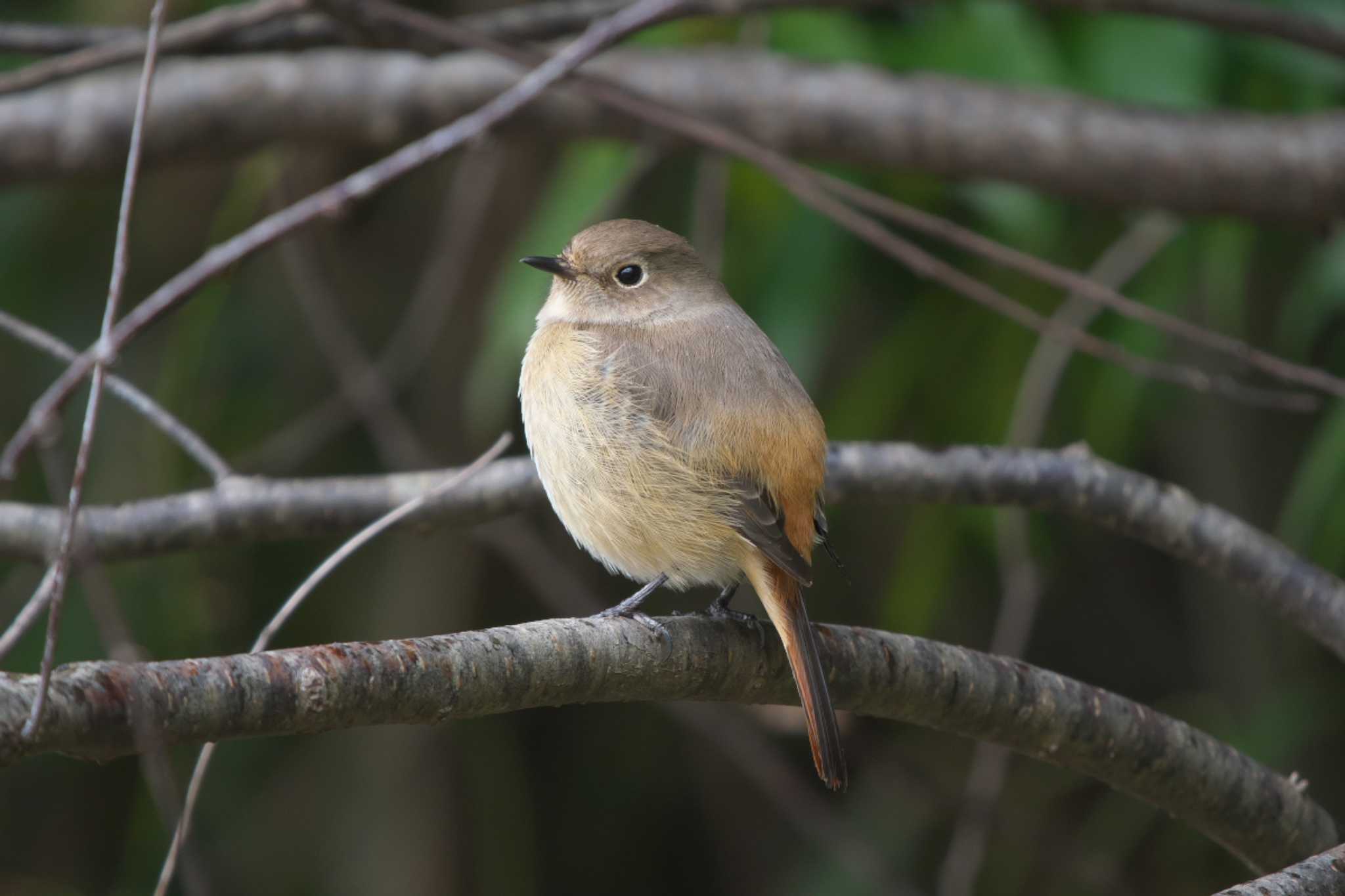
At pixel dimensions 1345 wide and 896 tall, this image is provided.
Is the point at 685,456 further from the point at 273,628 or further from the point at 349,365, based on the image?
the point at 349,365

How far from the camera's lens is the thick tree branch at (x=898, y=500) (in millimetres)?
3348

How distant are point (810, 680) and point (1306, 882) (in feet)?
2.99

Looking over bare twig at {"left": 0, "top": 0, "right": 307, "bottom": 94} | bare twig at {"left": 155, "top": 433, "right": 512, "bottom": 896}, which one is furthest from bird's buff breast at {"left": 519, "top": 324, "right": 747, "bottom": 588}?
bare twig at {"left": 0, "top": 0, "right": 307, "bottom": 94}

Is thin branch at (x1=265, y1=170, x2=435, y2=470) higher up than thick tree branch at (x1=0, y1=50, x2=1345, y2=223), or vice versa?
thick tree branch at (x1=0, y1=50, x2=1345, y2=223)

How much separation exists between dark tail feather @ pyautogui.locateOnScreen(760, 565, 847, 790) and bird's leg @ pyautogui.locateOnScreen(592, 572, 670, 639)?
276mm

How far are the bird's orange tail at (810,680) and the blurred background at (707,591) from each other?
1.87 metres

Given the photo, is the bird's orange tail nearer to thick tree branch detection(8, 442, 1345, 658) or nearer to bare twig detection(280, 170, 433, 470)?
thick tree branch detection(8, 442, 1345, 658)

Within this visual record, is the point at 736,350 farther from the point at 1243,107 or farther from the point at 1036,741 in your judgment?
the point at 1243,107

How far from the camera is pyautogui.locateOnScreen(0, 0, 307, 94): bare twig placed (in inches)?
140

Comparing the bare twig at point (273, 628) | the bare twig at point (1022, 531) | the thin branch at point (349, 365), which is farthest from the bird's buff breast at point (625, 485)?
the thin branch at point (349, 365)

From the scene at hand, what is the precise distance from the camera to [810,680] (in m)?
2.64

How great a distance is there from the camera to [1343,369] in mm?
5203

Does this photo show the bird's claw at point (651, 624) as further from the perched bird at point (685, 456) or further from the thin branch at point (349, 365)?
the thin branch at point (349, 365)

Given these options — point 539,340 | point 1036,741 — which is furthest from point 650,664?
point 539,340
